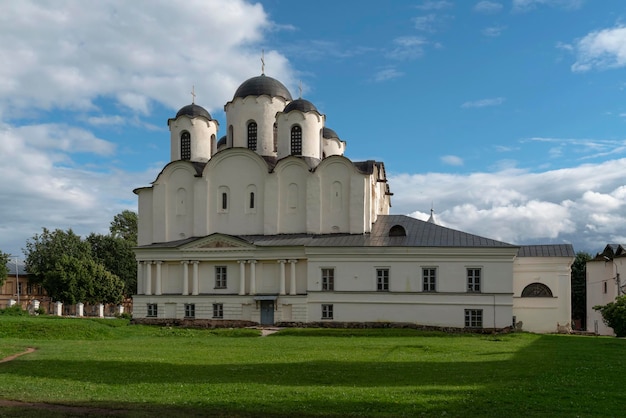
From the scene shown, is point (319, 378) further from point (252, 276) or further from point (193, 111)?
point (193, 111)

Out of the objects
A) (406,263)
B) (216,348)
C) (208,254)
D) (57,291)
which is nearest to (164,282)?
(208,254)

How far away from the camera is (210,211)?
4528 centimetres

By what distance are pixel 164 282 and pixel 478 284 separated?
19.2 metres

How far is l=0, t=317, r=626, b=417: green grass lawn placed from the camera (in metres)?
12.0

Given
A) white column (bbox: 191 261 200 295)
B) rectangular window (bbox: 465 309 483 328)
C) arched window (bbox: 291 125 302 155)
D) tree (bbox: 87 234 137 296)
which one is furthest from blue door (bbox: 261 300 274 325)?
tree (bbox: 87 234 137 296)

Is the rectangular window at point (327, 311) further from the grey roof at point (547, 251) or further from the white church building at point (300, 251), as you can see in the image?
A: the grey roof at point (547, 251)

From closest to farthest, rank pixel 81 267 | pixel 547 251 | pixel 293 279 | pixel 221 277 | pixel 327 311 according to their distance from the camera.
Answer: pixel 327 311 < pixel 293 279 < pixel 221 277 < pixel 547 251 < pixel 81 267

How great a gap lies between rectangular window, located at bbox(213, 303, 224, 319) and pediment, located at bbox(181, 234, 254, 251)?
3.39 metres

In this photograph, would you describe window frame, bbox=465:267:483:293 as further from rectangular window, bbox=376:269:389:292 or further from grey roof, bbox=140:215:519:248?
rectangular window, bbox=376:269:389:292

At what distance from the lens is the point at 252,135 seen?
48812 millimetres

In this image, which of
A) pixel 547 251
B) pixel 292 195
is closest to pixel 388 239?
pixel 292 195

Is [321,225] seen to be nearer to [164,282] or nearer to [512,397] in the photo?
[164,282]

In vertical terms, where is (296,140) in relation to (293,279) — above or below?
above

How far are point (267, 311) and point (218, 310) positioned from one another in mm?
3068
